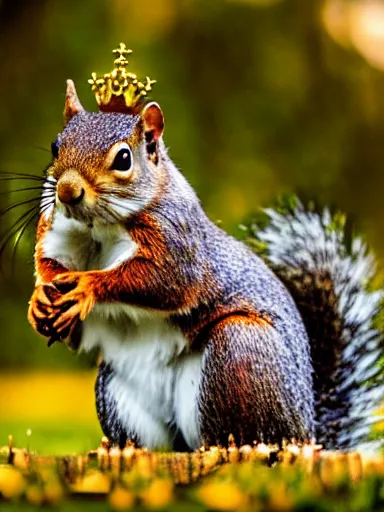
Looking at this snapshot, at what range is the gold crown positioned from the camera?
5.44 feet

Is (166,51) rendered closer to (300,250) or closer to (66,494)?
(300,250)

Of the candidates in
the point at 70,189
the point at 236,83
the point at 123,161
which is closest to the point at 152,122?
the point at 123,161

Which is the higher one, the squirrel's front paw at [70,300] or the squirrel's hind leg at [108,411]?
the squirrel's front paw at [70,300]

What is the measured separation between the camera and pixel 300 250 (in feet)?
6.64

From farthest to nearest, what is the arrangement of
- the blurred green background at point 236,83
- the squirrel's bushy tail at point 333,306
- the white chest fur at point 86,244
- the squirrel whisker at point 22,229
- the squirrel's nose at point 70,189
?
the blurred green background at point 236,83 → the squirrel's bushy tail at point 333,306 → the squirrel whisker at point 22,229 → the white chest fur at point 86,244 → the squirrel's nose at point 70,189

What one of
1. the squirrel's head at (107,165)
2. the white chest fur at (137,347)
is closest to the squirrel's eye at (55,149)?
the squirrel's head at (107,165)

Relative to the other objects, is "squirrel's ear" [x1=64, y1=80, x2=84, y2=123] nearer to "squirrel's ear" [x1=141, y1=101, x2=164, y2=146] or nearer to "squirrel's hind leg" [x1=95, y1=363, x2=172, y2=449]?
"squirrel's ear" [x1=141, y1=101, x2=164, y2=146]

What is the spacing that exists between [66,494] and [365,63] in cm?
468

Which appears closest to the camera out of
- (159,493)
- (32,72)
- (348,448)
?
(159,493)

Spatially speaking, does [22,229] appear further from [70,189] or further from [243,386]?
[243,386]

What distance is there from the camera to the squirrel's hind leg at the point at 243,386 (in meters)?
1.62

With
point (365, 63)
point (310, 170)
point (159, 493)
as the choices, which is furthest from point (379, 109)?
point (159, 493)

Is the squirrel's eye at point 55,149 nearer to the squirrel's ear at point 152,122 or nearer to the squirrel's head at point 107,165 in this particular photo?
the squirrel's head at point 107,165

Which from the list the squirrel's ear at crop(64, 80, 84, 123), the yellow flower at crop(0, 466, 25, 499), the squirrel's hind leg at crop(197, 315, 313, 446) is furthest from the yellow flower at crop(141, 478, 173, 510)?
the squirrel's ear at crop(64, 80, 84, 123)
